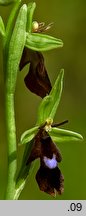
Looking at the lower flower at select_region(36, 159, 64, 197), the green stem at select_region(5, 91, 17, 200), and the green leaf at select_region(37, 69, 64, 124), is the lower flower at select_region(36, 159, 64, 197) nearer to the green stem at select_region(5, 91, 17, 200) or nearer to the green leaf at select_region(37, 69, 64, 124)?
the green stem at select_region(5, 91, 17, 200)

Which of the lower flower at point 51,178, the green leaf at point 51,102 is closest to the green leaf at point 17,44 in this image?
the green leaf at point 51,102

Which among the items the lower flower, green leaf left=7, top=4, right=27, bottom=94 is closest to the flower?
the lower flower

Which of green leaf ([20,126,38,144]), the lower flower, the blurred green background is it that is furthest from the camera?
the blurred green background

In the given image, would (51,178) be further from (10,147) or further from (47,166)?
(10,147)

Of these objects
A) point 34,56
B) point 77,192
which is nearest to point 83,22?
point 77,192

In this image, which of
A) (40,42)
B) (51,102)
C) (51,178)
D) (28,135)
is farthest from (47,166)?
(40,42)

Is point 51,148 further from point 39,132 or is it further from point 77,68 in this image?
point 77,68
